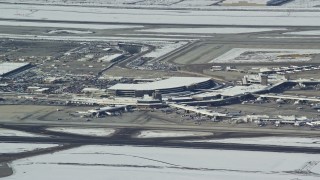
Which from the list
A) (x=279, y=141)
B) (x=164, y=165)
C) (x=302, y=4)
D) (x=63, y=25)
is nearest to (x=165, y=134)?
(x=279, y=141)

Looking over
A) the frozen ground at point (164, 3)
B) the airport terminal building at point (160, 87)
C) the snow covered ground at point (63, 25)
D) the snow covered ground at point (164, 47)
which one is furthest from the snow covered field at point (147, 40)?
the frozen ground at point (164, 3)

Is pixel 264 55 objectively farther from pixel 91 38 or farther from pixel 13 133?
pixel 13 133

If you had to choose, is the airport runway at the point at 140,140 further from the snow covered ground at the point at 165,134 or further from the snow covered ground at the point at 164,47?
the snow covered ground at the point at 164,47

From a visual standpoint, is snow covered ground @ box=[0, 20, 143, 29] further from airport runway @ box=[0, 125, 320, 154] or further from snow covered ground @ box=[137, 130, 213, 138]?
snow covered ground @ box=[137, 130, 213, 138]

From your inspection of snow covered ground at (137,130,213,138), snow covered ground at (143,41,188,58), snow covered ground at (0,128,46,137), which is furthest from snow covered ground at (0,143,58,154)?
snow covered ground at (143,41,188,58)

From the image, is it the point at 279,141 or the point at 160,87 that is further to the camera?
the point at 160,87

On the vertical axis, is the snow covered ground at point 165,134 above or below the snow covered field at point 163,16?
below

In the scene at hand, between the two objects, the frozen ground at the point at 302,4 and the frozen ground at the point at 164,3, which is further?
the frozen ground at the point at 164,3
